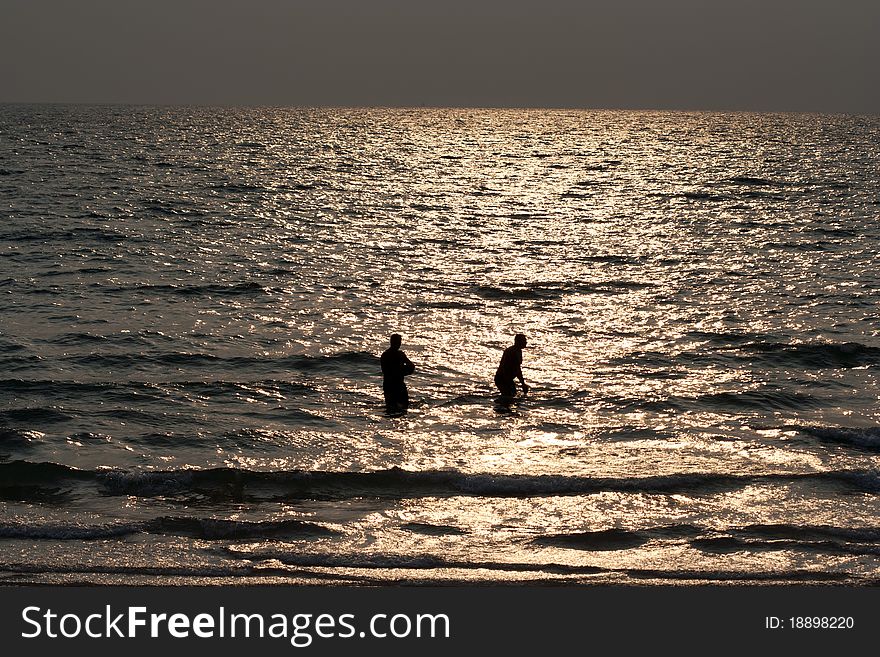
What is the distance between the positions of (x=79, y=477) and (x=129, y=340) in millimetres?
9384

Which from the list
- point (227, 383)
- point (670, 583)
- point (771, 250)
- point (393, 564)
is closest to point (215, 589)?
point (393, 564)

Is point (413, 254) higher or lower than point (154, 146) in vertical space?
lower

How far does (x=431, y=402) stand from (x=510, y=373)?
5.68ft

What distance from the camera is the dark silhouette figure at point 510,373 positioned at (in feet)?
64.1

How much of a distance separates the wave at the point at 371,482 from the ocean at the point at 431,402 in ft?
0.18

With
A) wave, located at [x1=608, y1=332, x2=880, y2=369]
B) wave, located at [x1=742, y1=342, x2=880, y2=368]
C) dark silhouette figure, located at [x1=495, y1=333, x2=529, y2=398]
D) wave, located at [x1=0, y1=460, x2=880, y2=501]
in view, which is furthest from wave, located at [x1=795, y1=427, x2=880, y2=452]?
dark silhouette figure, located at [x1=495, y1=333, x2=529, y2=398]

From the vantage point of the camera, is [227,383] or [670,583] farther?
[227,383]

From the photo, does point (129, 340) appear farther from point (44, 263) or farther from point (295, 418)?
point (44, 263)

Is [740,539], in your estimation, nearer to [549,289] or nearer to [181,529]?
[181,529]

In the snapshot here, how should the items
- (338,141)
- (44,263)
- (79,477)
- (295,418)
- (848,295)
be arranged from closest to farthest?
(79,477) < (295,418) < (848,295) < (44,263) < (338,141)

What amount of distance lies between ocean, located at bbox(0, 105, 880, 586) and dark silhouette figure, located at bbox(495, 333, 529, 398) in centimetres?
33

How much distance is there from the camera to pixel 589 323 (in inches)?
1069

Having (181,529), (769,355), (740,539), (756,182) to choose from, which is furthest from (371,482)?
(756,182)

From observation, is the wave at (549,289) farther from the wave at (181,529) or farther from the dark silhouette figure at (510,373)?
the wave at (181,529)
